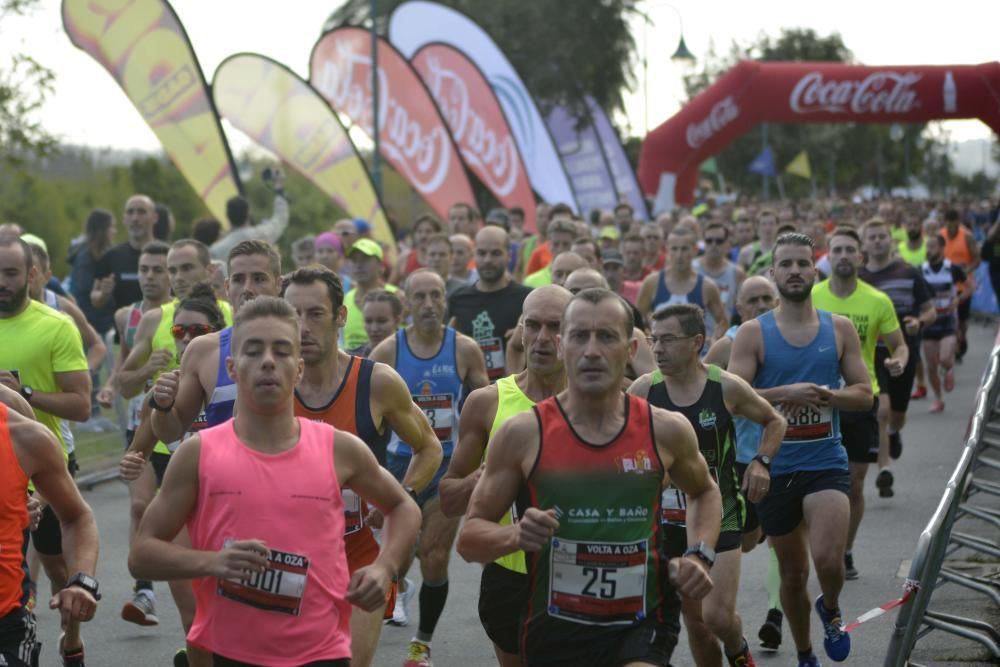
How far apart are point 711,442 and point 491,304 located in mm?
3661

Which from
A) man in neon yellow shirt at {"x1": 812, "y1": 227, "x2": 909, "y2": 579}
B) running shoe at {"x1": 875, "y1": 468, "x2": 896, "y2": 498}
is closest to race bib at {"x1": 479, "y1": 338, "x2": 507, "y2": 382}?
man in neon yellow shirt at {"x1": 812, "y1": 227, "x2": 909, "y2": 579}

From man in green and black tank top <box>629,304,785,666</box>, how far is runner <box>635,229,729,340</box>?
191 inches

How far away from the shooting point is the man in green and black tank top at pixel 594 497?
178 inches

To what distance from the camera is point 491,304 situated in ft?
32.3

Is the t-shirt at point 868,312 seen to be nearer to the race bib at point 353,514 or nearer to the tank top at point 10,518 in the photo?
the race bib at point 353,514

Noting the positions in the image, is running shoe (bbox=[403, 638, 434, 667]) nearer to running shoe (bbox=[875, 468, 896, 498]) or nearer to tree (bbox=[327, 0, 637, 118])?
running shoe (bbox=[875, 468, 896, 498])

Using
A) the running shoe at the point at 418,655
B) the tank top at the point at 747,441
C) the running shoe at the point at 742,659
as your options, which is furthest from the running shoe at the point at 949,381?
the running shoe at the point at 742,659

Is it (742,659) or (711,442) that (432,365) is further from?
(742,659)

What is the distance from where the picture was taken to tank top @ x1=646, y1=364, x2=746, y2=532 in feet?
20.6

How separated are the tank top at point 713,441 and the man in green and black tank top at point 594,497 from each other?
5.22 feet

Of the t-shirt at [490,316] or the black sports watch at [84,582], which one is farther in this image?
the t-shirt at [490,316]

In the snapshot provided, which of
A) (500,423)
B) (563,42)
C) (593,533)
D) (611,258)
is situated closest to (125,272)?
(611,258)

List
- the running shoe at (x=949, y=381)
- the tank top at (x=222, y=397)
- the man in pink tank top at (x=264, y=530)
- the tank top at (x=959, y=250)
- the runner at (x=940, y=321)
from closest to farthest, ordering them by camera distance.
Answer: the man in pink tank top at (x=264, y=530) → the tank top at (x=222, y=397) → the runner at (x=940, y=321) → the running shoe at (x=949, y=381) → the tank top at (x=959, y=250)

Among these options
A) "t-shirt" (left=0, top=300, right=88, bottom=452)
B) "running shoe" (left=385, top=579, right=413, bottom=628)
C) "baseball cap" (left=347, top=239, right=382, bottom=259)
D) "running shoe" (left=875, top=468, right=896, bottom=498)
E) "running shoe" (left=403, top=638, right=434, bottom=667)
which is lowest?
"running shoe" (left=875, top=468, right=896, bottom=498)
